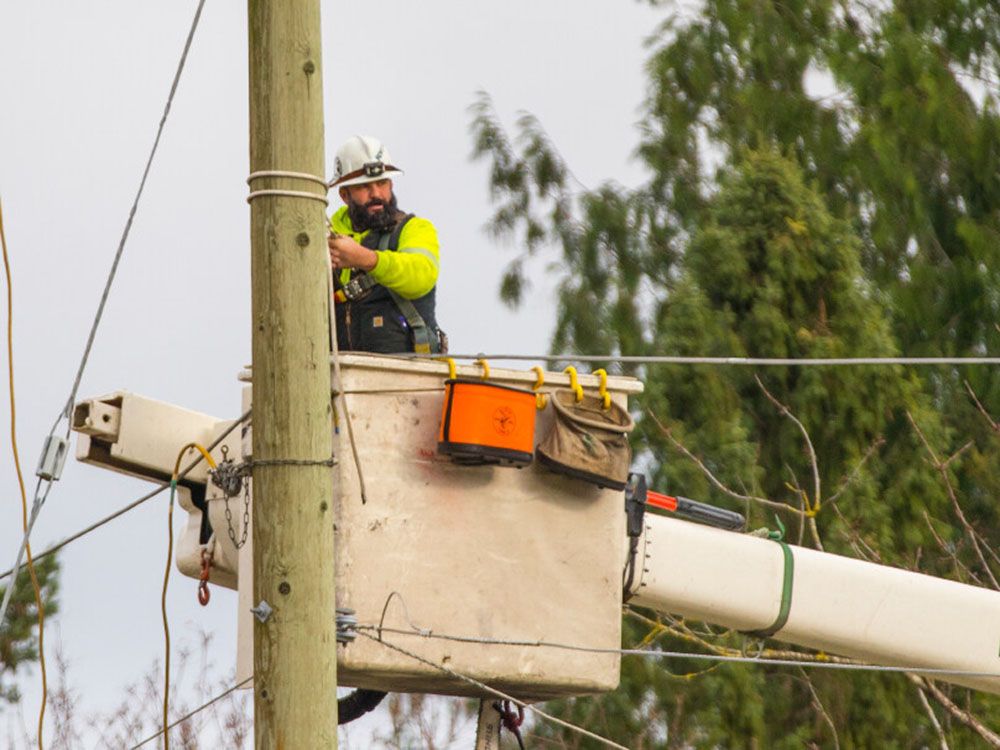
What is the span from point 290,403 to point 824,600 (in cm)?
274

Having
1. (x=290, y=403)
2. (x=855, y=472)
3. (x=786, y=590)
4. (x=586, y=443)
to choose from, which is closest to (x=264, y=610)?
(x=290, y=403)

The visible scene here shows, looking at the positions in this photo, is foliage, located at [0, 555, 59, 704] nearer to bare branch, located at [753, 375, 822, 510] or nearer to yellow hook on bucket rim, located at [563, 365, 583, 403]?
bare branch, located at [753, 375, 822, 510]

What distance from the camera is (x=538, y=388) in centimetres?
752

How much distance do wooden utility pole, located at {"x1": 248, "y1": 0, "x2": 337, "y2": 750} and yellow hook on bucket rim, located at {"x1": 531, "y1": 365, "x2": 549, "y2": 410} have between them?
44.7 inches

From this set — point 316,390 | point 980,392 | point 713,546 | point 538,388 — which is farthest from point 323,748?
point 980,392

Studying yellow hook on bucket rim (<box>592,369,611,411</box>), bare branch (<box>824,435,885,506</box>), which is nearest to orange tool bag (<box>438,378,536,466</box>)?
yellow hook on bucket rim (<box>592,369,611,411</box>)

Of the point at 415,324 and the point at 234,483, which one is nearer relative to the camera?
the point at 234,483

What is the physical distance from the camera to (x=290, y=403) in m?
6.41

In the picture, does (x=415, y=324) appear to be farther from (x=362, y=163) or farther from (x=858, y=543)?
(x=858, y=543)

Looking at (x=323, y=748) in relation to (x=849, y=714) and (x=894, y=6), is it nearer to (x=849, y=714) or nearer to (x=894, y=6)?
(x=849, y=714)

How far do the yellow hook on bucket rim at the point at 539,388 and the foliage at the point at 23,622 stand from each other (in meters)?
Answer: 11.3

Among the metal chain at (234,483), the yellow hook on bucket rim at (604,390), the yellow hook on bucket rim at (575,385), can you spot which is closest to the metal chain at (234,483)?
the metal chain at (234,483)

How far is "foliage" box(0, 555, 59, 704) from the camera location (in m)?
18.2

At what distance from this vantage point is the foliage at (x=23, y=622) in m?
18.2
